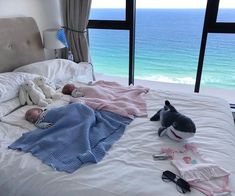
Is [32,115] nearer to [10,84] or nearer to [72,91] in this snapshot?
[10,84]

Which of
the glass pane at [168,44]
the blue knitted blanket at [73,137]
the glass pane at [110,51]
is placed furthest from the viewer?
the glass pane at [110,51]

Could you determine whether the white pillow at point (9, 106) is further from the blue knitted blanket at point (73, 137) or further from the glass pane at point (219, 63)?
the glass pane at point (219, 63)

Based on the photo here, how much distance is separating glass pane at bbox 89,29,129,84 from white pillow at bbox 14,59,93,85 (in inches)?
31.3

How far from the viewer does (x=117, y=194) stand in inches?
35.5

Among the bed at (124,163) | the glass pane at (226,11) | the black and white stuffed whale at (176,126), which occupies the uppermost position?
the glass pane at (226,11)

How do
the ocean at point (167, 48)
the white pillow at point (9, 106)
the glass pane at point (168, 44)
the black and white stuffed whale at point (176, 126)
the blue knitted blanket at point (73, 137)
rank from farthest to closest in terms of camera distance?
the glass pane at point (168, 44), the ocean at point (167, 48), the white pillow at point (9, 106), the black and white stuffed whale at point (176, 126), the blue knitted blanket at point (73, 137)

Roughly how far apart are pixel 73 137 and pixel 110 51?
2.44 metres

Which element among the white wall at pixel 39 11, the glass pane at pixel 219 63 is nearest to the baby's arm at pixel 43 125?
the white wall at pixel 39 11

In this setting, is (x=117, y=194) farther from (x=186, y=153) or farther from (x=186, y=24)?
(x=186, y=24)

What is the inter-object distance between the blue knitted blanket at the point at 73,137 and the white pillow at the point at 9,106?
35cm

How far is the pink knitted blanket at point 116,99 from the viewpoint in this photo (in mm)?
1582

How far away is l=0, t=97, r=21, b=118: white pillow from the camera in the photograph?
1558mm

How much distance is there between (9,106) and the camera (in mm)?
1631

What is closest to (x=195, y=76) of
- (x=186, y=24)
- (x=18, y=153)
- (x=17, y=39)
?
(x=186, y=24)
